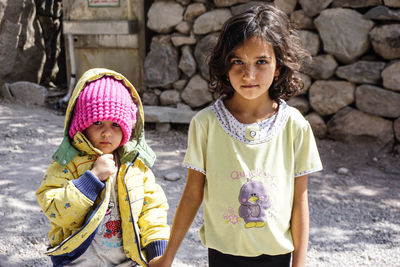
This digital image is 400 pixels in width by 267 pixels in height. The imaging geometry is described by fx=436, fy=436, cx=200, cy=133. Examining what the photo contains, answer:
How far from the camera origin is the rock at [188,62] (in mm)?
5059

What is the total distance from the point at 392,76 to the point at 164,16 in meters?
2.56

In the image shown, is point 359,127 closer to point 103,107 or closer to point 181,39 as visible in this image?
point 181,39

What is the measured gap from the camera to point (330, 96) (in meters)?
4.50

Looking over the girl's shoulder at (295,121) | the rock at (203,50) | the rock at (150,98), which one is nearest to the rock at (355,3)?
the rock at (203,50)

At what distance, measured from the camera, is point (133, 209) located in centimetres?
165

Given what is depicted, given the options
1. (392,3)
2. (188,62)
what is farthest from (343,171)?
(188,62)

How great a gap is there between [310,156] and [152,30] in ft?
13.6

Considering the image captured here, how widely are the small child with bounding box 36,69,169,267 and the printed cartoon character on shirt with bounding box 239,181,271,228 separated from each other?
1.26 feet

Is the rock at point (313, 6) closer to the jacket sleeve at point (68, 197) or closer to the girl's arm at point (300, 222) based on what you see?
the girl's arm at point (300, 222)

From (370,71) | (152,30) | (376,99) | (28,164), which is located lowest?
(28,164)

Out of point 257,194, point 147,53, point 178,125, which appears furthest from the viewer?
point 147,53

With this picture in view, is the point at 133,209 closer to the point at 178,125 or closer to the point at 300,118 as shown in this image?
the point at 300,118

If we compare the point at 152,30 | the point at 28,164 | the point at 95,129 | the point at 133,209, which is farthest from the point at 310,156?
the point at 152,30

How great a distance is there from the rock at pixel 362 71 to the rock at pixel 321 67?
10 cm
